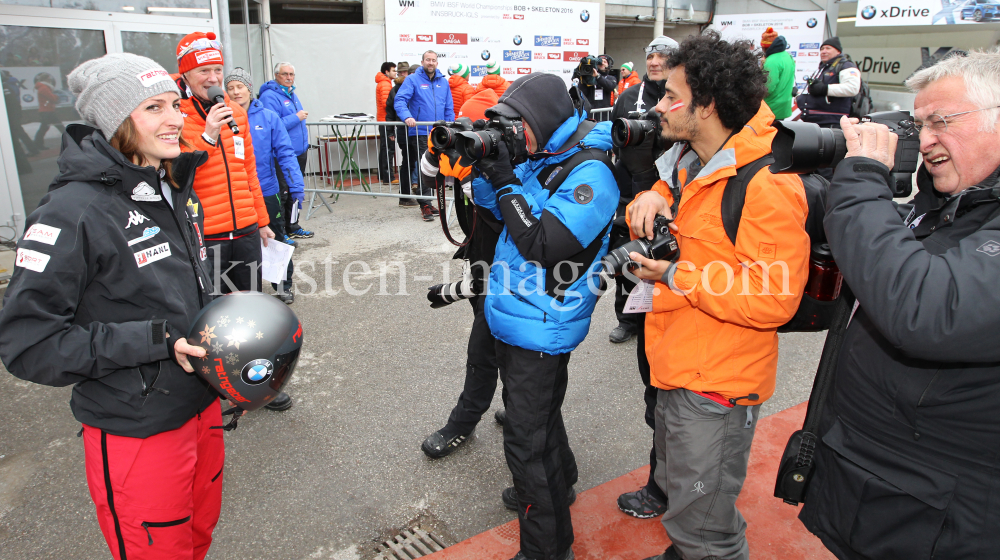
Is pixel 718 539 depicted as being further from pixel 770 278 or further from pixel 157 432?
pixel 157 432

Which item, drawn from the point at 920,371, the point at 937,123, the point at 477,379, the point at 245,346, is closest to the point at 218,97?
the point at 477,379

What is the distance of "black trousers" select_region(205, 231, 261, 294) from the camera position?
13.2ft

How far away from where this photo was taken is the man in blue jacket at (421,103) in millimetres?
8953

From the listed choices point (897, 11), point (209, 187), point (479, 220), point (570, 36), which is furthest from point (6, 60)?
point (897, 11)

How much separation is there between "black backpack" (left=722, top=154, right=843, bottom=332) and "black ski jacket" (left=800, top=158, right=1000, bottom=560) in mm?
301

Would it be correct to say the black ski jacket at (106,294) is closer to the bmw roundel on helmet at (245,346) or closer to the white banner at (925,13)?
the bmw roundel on helmet at (245,346)

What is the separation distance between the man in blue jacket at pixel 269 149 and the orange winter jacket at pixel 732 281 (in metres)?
4.01

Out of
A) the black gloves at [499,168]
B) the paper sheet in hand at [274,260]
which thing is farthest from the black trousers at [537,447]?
the paper sheet in hand at [274,260]

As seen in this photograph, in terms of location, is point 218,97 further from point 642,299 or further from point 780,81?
point 780,81

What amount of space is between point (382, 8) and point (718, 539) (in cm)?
1194

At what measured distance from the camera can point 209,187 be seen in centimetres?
393

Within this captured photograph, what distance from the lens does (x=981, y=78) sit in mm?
1406

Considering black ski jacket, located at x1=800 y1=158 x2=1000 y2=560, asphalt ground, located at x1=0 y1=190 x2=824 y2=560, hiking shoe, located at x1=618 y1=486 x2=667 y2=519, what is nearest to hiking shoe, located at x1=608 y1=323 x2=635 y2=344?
asphalt ground, located at x1=0 y1=190 x2=824 y2=560

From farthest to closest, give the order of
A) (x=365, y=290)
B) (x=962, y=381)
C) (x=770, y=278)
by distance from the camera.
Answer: (x=365, y=290)
(x=770, y=278)
(x=962, y=381)
